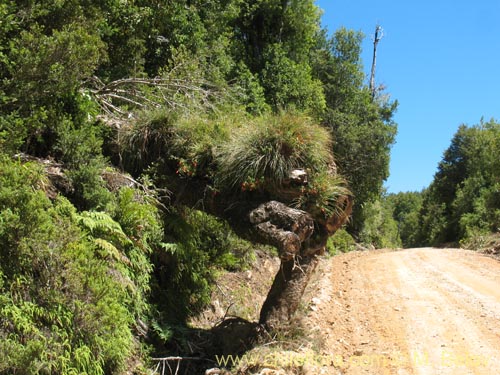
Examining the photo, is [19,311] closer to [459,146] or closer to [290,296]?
[290,296]

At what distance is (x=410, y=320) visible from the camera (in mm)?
7703

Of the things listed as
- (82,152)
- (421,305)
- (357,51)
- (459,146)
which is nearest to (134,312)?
(82,152)

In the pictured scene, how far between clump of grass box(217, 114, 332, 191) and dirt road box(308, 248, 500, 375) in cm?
235

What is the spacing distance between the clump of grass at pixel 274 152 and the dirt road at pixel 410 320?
7.72 feet

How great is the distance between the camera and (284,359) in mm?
5871

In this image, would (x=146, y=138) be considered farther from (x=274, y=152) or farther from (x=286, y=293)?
(x=286, y=293)

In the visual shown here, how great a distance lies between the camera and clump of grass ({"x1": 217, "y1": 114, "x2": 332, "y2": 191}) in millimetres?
6652

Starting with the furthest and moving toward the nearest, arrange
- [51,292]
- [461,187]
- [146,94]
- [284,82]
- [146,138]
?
[461,187] < [284,82] < [146,94] < [146,138] < [51,292]

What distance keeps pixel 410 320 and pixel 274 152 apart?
3507 millimetres

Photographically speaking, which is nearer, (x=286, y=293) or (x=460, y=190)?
(x=286, y=293)

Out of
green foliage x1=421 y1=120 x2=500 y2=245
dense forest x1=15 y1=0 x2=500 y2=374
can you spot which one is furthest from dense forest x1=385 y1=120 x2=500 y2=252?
dense forest x1=15 y1=0 x2=500 y2=374

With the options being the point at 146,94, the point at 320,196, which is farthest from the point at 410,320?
the point at 146,94

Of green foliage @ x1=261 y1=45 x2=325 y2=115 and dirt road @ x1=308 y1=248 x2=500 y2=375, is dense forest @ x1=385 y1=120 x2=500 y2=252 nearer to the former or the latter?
green foliage @ x1=261 y1=45 x2=325 y2=115

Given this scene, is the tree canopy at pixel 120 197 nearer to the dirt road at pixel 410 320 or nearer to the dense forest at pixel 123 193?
the dense forest at pixel 123 193
